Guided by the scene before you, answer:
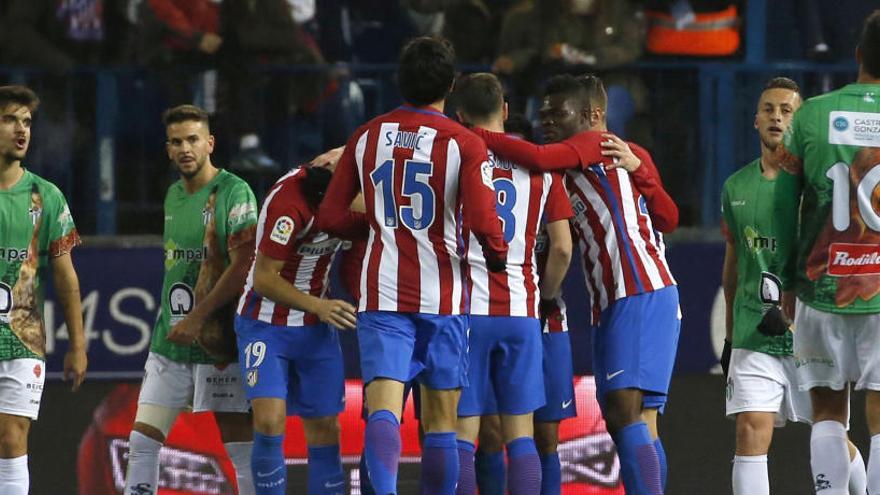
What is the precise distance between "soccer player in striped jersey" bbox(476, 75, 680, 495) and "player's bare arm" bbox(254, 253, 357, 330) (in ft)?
3.42

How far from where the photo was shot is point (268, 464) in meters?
7.43

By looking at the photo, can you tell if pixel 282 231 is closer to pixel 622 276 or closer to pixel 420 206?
pixel 420 206

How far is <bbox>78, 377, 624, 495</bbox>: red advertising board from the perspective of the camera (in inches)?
340

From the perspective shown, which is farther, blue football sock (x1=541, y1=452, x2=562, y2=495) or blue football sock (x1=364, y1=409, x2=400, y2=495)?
blue football sock (x1=541, y1=452, x2=562, y2=495)

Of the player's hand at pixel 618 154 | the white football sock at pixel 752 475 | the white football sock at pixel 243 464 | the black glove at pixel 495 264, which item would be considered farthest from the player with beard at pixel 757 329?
the white football sock at pixel 243 464

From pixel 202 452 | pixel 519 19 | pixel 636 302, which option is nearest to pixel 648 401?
pixel 636 302

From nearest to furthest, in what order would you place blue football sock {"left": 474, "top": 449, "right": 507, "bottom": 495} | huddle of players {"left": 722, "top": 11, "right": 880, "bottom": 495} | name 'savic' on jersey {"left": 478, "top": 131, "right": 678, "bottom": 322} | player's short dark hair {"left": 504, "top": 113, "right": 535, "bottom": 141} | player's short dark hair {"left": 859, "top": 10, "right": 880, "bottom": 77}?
1. player's short dark hair {"left": 859, "top": 10, "right": 880, "bottom": 77}
2. huddle of players {"left": 722, "top": 11, "right": 880, "bottom": 495}
3. name 'savic' on jersey {"left": 478, "top": 131, "right": 678, "bottom": 322}
4. blue football sock {"left": 474, "top": 449, "right": 507, "bottom": 495}
5. player's short dark hair {"left": 504, "top": 113, "right": 535, "bottom": 141}

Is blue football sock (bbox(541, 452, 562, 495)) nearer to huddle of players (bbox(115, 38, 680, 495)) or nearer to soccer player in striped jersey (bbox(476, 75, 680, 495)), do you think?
huddle of players (bbox(115, 38, 680, 495))

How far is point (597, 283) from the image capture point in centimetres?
753

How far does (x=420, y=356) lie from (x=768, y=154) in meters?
2.00

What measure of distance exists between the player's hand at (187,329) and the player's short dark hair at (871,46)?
3.05 meters

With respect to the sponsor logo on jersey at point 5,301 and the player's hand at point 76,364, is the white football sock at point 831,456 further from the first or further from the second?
the sponsor logo on jersey at point 5,301

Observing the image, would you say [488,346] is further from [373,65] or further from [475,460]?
[373,65]

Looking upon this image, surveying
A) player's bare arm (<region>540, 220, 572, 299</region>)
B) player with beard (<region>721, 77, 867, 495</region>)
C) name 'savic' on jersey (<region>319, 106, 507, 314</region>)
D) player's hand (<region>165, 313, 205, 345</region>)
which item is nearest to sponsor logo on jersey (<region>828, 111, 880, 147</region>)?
player with beard (<region>721, 77, 867, 495</region>)
